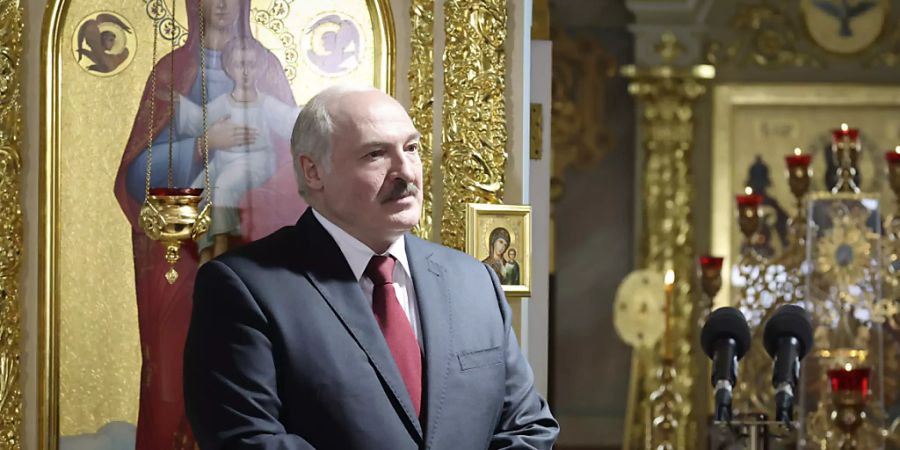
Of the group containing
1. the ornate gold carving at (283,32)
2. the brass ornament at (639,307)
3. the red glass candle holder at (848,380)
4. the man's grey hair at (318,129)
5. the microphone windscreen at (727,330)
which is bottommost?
the red glass candle holder at (848,380)

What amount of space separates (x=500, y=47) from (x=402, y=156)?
1.62 metres

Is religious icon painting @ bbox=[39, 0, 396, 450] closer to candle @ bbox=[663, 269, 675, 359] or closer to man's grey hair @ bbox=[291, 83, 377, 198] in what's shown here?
man's grey hair @ bbox=[291, 83, 377, 198]

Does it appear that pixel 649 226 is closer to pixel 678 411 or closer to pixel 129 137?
pixel 678 411

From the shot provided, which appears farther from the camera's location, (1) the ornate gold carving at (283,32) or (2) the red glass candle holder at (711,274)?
(2) the red glass candle holder at (711,274)

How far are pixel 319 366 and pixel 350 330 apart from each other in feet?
0.37

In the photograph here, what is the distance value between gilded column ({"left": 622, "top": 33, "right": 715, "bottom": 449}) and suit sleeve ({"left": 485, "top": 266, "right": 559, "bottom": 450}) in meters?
6.24

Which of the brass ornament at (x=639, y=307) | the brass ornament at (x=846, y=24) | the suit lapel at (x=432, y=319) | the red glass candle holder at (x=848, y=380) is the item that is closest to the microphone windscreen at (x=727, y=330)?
the suit lapel at (x=432, y=319)

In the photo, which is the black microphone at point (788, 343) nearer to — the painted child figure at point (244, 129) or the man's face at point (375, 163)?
the man's face at point (375, 163)

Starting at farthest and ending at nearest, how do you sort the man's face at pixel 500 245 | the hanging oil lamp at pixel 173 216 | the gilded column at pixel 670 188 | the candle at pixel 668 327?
the gilded column at pixel 670 188 < the candle at pixel 668 327 < the man's face at pixel 500 245 < the hanging oil lamp at pixel 173 216

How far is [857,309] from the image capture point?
8.57 m

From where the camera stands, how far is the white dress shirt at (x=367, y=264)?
3449 mm

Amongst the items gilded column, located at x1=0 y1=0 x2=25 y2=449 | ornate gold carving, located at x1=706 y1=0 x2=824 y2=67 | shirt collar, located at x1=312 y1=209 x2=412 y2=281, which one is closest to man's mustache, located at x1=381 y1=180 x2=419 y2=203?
shirt collar, located at x1=312 y1=209 x2=412 y2=281

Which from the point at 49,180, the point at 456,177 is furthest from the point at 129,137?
the point at 456,177

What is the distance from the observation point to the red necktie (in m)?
3.37
